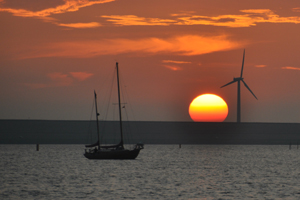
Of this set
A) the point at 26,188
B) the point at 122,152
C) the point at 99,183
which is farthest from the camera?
the point at 122,152

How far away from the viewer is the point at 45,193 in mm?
75688

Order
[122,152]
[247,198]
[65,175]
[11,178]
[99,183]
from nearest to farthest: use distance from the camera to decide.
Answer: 1. [247,198]
2. [99,183]
3. [11,178]
4. [65,175]
5. [122,152]

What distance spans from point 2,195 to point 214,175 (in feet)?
146

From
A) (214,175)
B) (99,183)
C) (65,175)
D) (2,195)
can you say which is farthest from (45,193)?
(214,175)

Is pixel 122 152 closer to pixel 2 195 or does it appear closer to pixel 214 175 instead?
pixel 214 175

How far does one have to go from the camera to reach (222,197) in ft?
241

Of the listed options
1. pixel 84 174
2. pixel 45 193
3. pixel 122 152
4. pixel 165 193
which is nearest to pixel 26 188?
pixel 45 193

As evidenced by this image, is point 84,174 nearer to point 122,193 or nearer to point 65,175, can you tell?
point 65,175

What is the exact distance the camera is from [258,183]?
92.0 metres

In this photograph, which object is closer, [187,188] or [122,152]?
[187,188]

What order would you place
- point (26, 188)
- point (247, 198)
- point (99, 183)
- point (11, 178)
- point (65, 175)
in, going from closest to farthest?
point (247, 198)
point (26, 188)
point (99, 183)
point (11, 178)
point (65, 175)

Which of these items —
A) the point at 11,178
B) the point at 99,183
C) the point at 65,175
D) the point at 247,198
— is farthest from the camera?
the point at 65,175

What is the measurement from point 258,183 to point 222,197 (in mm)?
19987

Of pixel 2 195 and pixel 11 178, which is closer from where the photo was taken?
pixel 2 195
